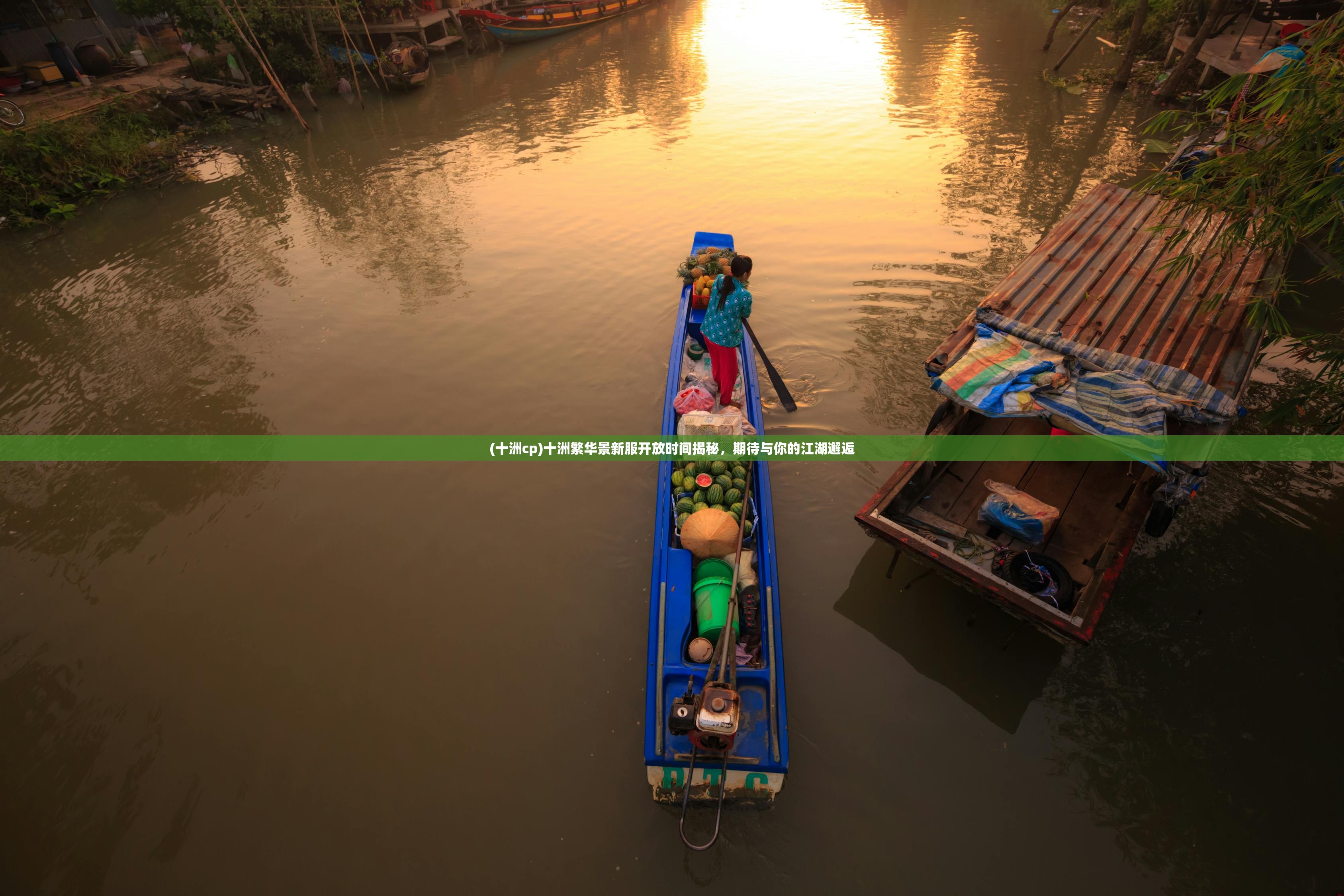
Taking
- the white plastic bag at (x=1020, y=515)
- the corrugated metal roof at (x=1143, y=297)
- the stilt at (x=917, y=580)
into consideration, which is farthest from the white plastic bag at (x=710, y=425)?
the white plastic bag at (x=1020, y=515)

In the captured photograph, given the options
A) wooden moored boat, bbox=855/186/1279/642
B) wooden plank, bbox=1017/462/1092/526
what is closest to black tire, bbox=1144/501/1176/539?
wooden moored boat, bbox=855/186/1279/642

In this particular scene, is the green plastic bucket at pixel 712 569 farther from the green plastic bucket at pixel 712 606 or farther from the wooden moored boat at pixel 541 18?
the wooden moored boat at pixel 541 18

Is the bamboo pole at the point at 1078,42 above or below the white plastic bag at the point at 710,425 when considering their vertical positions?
above

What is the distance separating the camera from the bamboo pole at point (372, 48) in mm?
19547

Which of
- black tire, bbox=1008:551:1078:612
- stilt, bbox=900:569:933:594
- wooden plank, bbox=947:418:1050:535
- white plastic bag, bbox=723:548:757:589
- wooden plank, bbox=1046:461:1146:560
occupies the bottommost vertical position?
stilt, bbox=900:569:933:594

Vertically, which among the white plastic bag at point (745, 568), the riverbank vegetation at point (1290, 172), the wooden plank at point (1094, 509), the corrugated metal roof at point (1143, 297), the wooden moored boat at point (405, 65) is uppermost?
the wooden moored boat at point (405, 65)

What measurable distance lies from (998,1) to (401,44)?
31055mm

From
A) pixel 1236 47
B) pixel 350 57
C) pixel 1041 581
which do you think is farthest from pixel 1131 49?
pixel 350 57

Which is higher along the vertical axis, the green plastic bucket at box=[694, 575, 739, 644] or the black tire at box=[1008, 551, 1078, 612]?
the green plastic bucket at box=[694, 575, 739, 644]

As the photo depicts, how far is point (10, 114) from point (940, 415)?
71.3ft

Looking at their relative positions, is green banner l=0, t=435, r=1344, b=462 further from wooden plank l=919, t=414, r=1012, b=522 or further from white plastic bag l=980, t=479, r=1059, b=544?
white plastic bag l=980, t=479, r=1059, b=544

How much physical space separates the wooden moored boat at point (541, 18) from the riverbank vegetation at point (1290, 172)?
27795mm

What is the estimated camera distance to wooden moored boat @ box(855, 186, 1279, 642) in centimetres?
461

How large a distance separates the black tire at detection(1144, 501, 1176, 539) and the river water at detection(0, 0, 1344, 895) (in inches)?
42.6
